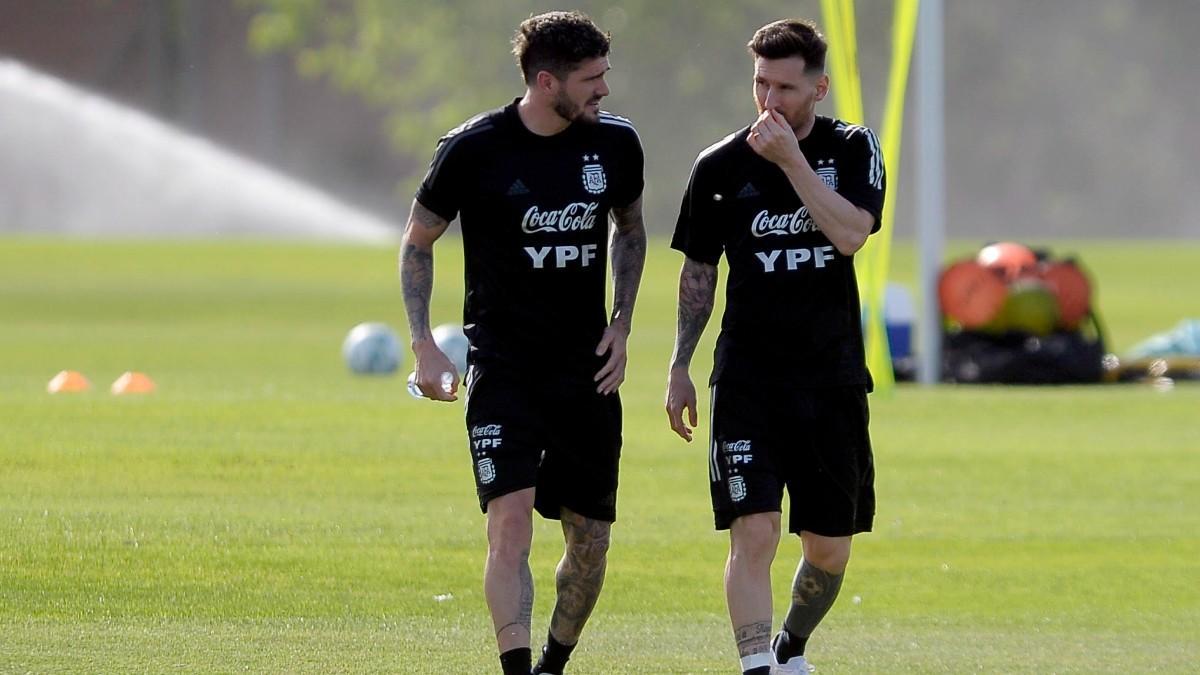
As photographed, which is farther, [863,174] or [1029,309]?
[1029,309]

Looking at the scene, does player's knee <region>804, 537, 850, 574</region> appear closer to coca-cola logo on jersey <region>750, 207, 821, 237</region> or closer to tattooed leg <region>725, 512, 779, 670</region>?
tattooed leg <region>725, 512, 779, 670</region>

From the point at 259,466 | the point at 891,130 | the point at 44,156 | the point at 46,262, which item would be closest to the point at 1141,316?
the point at 891,130

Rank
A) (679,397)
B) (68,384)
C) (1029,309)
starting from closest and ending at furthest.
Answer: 1. (679,397)
2. (68,384)
3. (1029,309)

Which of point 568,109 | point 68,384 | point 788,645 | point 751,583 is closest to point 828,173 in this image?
point 568,109

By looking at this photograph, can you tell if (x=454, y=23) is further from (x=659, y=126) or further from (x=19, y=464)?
(x=19, y=464)

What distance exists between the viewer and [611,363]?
6797 millimetres

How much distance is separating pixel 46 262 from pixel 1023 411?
2862cm

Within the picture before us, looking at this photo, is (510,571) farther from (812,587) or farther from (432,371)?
(812,587)

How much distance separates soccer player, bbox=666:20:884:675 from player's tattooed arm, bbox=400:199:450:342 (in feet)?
2.63

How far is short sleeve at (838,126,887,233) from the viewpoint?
22.1ft

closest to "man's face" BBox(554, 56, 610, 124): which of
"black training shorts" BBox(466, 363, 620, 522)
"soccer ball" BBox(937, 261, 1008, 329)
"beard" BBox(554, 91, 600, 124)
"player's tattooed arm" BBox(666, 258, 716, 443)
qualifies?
"beard" BBox(554, 91, 600, 124)

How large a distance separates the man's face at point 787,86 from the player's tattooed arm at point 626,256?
0.60 meters

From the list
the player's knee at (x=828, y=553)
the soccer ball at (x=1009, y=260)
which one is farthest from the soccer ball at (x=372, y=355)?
the player's knee at (x=828, y=553)

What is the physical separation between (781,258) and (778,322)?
20cm
